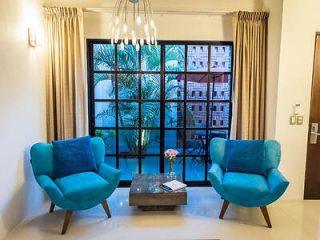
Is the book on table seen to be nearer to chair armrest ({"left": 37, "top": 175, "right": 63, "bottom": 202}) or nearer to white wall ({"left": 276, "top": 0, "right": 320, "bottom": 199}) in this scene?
chair armrest ({"left": 37, "top": 175, "right": 63, "bottom": 202})

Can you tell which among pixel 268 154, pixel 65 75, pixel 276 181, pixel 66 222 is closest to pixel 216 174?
pixel 276 181

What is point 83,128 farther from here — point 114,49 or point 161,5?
point 161,5

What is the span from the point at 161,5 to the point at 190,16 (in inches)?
16.6

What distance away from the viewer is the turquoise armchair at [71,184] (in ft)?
10.0

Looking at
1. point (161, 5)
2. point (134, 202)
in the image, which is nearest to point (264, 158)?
point (134, 202)

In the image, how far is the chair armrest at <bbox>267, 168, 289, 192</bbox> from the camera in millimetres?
3070

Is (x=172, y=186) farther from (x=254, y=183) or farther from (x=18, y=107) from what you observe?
(x=18, y=107)

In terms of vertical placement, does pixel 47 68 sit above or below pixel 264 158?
above

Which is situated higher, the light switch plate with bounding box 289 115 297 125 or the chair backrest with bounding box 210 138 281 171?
the light switch plate with bounding box 289 115 297 125

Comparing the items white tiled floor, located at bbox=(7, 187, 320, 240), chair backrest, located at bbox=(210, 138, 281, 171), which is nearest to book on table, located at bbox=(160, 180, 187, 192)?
white tiled floor, located at bbox=(7, 187, 320, 240)

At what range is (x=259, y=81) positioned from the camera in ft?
13.1

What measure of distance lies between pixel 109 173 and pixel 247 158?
1668 millimetres

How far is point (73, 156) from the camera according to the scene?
349cm

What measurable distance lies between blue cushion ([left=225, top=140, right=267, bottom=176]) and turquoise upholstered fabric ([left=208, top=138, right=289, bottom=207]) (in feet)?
0.20
